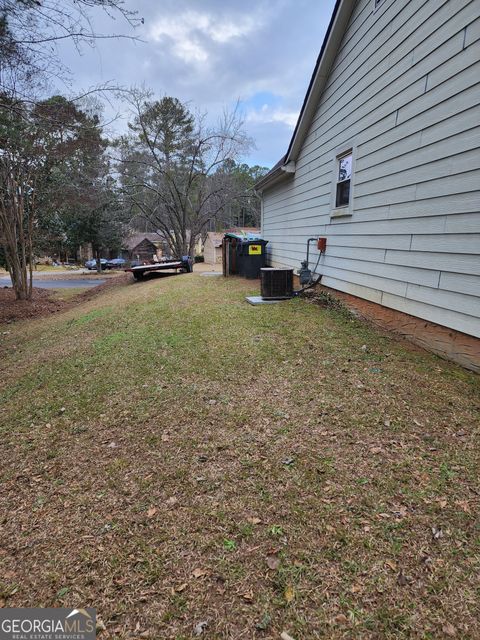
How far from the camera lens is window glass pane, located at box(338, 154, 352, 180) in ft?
18.5

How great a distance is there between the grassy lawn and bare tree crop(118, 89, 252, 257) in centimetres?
1808

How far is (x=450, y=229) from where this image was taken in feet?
11.0

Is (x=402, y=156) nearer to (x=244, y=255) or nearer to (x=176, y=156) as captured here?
(x=244, y=255)

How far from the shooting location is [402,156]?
162 inches

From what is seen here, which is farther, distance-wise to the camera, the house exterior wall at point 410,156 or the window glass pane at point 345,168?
the window glass pane at point 345,168

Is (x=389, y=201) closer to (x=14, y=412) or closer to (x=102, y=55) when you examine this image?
(x=102, y=55)

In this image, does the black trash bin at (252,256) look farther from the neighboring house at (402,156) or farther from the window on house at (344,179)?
the window on house at (344,179)

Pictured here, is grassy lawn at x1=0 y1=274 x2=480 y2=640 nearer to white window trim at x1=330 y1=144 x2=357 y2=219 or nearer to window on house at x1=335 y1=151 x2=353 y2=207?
white window trim at x1=330 y1=144 x2=357 y2=219

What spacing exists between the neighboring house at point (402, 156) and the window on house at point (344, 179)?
28 millimetres

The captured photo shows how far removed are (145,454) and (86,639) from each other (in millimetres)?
1138

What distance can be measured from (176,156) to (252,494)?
21827 mm

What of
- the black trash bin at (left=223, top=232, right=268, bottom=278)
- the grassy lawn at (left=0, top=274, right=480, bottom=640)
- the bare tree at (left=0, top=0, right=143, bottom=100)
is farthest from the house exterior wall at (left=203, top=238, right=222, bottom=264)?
the grassy lawn at (left=0, top=274, right=480, bottom=640)

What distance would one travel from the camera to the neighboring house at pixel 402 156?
3.20 m

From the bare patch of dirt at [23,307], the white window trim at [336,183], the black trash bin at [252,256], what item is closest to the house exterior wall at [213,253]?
the bare patch of dirt at [23,307]
